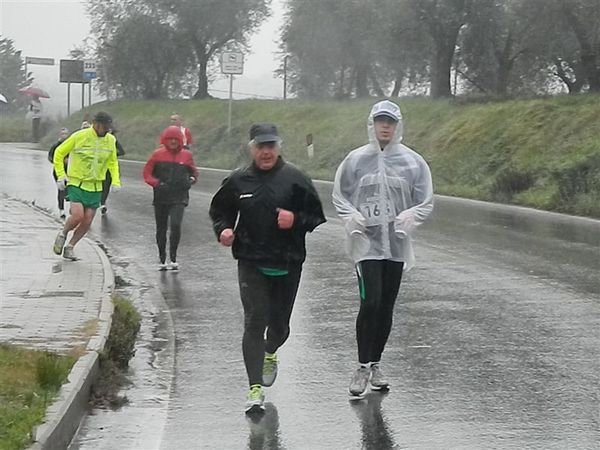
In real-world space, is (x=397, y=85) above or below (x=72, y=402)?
above

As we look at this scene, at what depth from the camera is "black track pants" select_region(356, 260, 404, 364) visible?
756 centimetres

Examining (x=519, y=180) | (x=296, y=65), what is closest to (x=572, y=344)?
(x=519, y=180)

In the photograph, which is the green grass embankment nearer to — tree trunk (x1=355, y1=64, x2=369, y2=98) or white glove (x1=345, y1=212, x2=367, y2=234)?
tree trunk (x1=355, y1=64, x2=369, y2=98)

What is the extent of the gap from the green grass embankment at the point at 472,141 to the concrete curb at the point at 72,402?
7.70 m

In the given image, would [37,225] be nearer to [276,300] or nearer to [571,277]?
[571,277]

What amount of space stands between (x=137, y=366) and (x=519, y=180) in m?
17.7

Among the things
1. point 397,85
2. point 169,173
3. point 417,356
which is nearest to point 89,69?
point 397,85

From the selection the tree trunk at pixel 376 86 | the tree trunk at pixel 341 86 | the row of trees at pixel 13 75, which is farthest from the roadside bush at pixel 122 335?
the row of trees at pixel 13 75

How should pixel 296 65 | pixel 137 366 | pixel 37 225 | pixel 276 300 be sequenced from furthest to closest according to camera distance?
pixel 296 65, pixel 37 225, pixel 137 366, pixel 276 300

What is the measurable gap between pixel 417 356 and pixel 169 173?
5.48 metres

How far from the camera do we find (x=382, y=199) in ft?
24.7

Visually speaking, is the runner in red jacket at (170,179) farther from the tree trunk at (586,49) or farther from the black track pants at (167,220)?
the tree trunk at (586,49)

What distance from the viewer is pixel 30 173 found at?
102 feet

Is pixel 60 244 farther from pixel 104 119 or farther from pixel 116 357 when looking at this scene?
pixel 116 357
